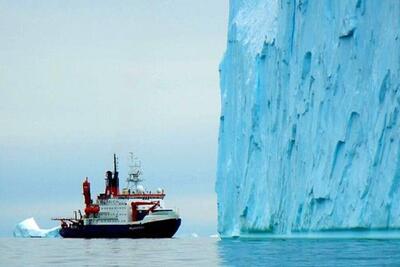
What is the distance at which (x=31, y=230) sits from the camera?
2685 inches

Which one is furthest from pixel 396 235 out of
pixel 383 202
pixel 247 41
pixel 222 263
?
pixel 247 41

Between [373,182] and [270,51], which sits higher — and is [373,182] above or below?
below

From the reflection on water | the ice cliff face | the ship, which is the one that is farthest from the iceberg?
the reflection on water

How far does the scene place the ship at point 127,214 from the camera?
49125 millimetres

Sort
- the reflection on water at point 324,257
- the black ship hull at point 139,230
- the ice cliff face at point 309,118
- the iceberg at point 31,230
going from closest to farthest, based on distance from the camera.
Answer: the reflection on water at point 324,257, the ice cliff face at point 309,118, the black ship hull at point 139,230, the iceberg at point 31,230

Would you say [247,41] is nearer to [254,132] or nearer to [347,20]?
[254,132]

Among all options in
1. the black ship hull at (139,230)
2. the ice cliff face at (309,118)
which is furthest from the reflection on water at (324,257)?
the black ship hull at (139,230)

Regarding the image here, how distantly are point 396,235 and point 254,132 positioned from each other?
8.79 metres

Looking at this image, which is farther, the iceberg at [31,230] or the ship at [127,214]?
the iceberg at [31,230]

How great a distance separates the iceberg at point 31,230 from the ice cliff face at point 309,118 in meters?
33.4

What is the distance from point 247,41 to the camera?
33.7 m

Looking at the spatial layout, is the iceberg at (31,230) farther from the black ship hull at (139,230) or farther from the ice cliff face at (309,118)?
the ice cliff face at (309,118)

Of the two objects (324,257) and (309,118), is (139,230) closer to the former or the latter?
(309,118)

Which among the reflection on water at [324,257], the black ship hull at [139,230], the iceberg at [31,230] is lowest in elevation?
the iceberg at [31,230]
